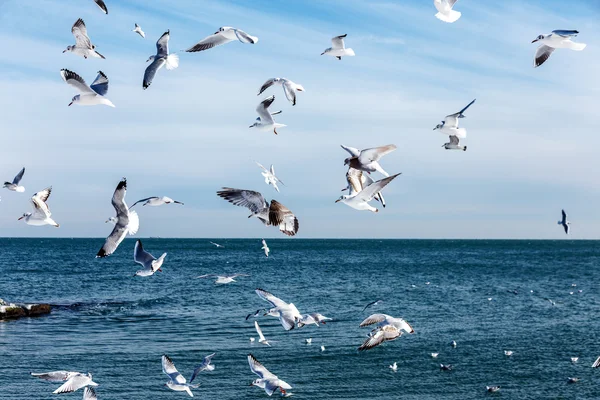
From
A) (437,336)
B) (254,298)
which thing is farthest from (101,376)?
(254,298)

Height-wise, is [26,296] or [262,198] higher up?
[262,198]

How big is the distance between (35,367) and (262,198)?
20.2 metres

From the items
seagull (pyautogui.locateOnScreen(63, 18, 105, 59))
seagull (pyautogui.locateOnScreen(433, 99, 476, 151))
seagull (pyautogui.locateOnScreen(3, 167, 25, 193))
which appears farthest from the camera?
seagull (pyautogui.locateOnScreen(3, 167, 25, 193))

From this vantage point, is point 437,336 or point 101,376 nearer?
point 101,376

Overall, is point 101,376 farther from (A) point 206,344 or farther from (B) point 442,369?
(B) point 442,369

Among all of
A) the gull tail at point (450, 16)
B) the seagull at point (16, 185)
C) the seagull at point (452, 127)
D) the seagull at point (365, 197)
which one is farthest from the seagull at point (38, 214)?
the gull tail at point (450, 16)

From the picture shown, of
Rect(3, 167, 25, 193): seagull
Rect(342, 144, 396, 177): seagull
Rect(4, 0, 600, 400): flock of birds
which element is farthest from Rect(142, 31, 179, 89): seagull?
Rect(3, 167, 25, 193): seagull

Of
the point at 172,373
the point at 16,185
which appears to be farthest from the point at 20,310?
the point at 172,373

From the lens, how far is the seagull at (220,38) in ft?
36.5

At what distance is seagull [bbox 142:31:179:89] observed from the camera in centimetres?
1129

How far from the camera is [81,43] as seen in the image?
12547 millimetres

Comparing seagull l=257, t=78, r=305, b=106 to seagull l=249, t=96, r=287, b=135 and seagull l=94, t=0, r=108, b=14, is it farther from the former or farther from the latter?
seagull l=94, t=0, r=108, b=14

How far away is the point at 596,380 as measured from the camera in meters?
25.9

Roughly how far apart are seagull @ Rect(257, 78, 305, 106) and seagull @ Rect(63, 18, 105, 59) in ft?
10.3
